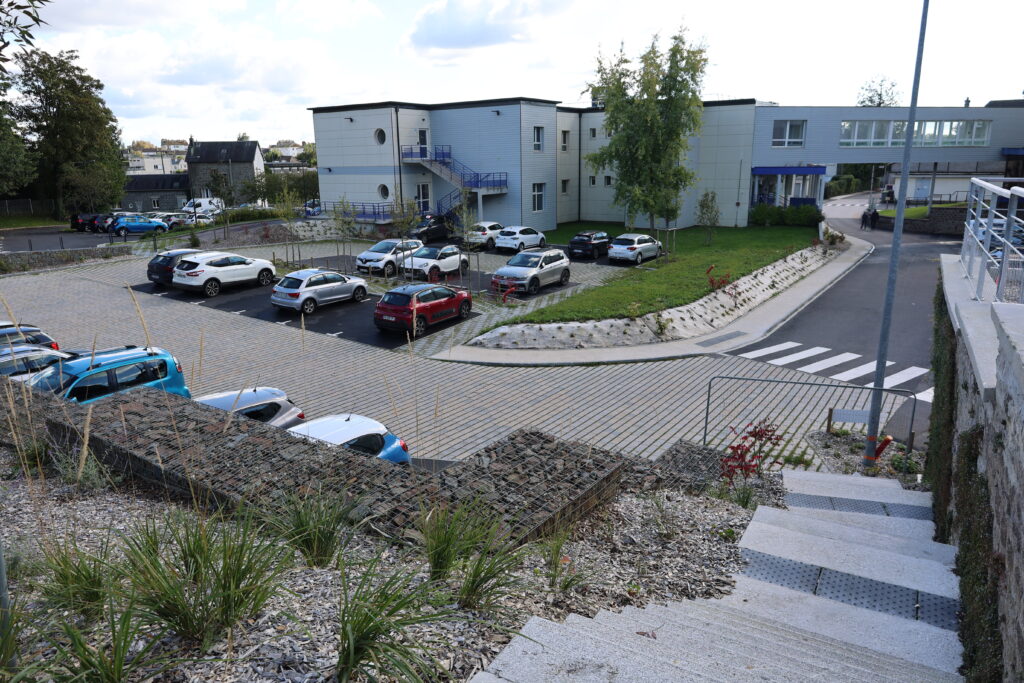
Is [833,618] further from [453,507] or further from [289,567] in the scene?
[289,567]

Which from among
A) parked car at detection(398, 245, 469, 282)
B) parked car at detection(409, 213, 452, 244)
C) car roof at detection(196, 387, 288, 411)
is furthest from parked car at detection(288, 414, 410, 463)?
parked car at detection(409, 213, 452, 244)

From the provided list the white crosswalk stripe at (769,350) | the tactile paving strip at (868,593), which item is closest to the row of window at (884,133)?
the white crosswalk stripe at (769,350)

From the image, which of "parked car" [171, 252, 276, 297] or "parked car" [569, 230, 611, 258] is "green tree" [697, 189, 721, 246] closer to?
"parked car" [569, 230, 611, 258]

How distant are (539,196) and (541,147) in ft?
9.94

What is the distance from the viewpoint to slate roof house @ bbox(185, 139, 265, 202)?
247 feet

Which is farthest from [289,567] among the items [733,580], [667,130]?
[667,130]

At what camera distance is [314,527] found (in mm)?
5023

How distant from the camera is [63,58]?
179 ft

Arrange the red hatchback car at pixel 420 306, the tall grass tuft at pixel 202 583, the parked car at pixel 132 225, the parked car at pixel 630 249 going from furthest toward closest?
1. the parked car at pixel 132 225
2. the parked car at pixel 630 249
3. the red hatchback car at pixel 420 306
4. the tall grass tuft at pixel 202 583

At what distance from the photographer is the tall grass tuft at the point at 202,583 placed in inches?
144

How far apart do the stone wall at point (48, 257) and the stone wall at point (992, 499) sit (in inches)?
1337

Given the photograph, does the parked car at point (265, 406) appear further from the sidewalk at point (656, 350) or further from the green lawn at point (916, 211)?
the green lawn at point (916, 211)

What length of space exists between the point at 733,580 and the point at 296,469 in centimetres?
444

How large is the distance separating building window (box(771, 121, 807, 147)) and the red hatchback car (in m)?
29.1
